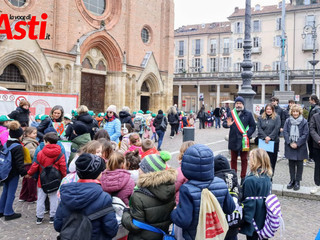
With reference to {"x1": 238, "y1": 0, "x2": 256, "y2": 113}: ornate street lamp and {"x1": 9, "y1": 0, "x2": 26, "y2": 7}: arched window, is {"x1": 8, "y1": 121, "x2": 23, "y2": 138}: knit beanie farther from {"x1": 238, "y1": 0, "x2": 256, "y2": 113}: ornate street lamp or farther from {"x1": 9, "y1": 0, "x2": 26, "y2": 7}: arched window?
{"x1": 9, "y1": 0, "x2": 26, "y2": 7}: arched window

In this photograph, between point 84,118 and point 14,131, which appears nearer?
point 14,131

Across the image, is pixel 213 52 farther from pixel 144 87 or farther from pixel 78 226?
pixel 78 226

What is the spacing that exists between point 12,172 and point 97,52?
17572mm

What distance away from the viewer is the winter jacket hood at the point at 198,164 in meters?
2.65

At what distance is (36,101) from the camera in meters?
11.3

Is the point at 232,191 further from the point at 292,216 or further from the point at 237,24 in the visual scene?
the point at 237,24

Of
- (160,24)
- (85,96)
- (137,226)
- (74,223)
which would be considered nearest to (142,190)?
(137,226)

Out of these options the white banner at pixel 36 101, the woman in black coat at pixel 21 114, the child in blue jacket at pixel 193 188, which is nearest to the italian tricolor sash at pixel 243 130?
the child in blue jacket at pixel 193 188

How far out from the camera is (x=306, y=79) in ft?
123

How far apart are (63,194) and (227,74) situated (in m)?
41.4

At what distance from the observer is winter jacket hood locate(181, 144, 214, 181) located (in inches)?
104

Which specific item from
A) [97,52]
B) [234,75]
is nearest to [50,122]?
[97,52]
